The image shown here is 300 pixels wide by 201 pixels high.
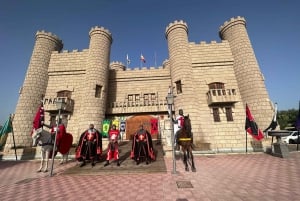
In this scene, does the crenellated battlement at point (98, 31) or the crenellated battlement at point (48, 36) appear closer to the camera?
the crenellated battlement at point (98, 31)

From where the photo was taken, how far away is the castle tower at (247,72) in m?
13.3

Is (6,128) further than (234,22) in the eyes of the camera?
Result: No

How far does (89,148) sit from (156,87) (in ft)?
37.9

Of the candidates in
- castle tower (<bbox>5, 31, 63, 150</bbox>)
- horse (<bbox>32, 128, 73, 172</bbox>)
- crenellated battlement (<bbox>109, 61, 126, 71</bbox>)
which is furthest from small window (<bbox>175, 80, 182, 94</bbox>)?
castle tower (<bbox>5, 31, 63, 150</bbox>)

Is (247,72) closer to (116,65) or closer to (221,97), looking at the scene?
(221,97)

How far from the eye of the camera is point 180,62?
592 inches

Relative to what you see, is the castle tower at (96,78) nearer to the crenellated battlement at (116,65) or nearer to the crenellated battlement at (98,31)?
the crenellated battlement at (98,31)

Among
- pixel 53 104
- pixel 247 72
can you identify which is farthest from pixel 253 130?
pixel 53 104

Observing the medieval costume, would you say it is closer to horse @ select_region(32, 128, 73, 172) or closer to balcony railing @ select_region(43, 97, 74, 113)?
horse @ select_region(32, 128, 73, 172)

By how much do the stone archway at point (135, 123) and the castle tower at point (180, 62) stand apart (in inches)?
136

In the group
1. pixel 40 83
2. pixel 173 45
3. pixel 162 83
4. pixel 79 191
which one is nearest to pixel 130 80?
pixel 162 83

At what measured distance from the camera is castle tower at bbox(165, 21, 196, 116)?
14082 millimetres

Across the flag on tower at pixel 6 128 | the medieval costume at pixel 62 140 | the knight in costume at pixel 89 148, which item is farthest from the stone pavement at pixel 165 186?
the flag on tower at pixel 6 128

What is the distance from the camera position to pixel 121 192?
4.12 meters
